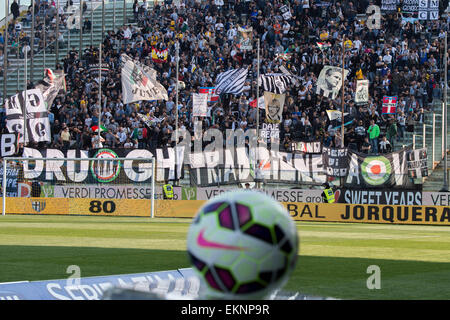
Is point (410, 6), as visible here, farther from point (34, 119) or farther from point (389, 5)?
point (34, 119)

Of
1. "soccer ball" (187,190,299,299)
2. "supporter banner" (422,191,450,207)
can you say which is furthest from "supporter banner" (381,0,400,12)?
"soccer ball" (187,190,299,299)

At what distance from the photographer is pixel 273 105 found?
33.1m

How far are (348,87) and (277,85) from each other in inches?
122

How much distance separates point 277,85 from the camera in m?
34.5

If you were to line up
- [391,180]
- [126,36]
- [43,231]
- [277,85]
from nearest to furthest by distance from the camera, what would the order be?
[43,231] < [391,180] < [277,85] < [126,36]

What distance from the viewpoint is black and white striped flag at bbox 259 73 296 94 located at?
34.4 metres

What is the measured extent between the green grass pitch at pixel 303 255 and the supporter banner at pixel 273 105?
9.43 m

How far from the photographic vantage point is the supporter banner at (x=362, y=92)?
32094 millimetres

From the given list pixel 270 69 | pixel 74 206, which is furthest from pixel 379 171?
pixel 74 206

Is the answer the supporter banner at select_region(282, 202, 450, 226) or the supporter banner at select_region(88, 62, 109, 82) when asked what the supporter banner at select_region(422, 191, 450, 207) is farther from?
the supporter banner at select_region(88, 62, 109, 82)

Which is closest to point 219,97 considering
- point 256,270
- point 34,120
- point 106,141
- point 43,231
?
point 106,141

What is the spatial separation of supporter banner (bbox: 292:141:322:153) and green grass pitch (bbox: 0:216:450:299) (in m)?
7.05

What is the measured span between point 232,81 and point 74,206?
9.07 m

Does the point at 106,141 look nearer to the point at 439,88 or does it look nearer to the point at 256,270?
the point at 439,88
